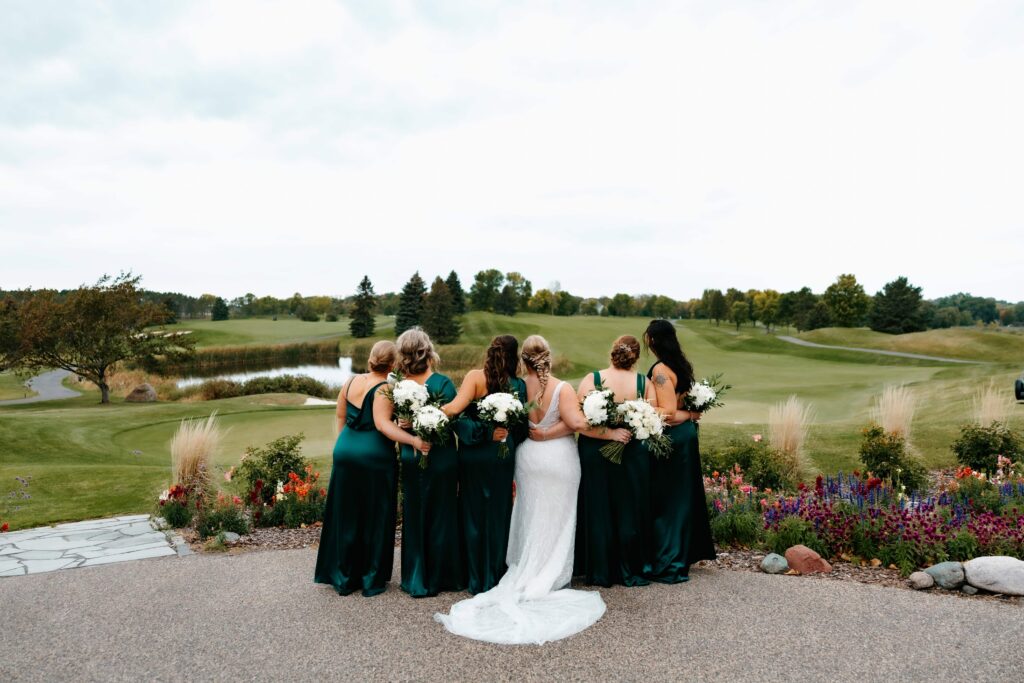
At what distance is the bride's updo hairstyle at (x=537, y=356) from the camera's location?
5.55m

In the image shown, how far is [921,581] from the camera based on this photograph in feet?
18.6

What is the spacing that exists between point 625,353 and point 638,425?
0.65 m

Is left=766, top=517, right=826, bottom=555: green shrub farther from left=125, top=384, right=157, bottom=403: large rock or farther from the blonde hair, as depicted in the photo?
left=125, top=384, right=157, bottom=403: large rock

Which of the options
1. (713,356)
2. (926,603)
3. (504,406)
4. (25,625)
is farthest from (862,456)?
(713,356)

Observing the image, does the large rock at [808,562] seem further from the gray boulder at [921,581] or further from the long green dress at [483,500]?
the long green dress at [483,500]

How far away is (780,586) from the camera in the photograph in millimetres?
5691

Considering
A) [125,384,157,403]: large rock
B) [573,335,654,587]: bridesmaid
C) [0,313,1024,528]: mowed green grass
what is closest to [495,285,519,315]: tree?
[0,313,1024,528]: mowed green grass

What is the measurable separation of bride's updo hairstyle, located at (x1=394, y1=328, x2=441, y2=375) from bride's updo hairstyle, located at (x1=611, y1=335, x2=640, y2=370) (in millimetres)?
1578

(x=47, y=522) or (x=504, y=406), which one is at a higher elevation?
(x=504, y=406)

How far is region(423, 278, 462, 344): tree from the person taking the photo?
58938mm

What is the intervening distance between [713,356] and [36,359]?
3755 centimetres

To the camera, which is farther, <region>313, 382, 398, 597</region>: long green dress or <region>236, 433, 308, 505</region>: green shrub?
<region>236, 433, 308, 505</region>: green shrub

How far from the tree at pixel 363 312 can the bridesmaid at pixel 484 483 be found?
6650 centimetres

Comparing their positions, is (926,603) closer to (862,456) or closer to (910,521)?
(910,521)
